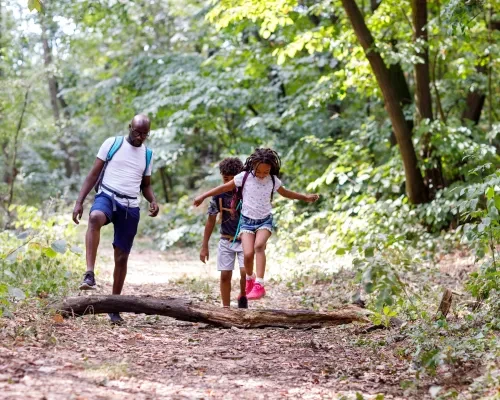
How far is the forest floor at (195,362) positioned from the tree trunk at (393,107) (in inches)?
243

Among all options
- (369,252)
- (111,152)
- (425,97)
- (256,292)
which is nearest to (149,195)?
(111,152)

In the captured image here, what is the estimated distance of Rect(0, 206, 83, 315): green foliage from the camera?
5.68 m

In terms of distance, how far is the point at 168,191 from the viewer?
101 ft

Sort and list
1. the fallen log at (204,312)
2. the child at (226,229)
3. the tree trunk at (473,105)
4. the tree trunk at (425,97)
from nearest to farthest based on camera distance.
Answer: the fallen log at (204,312) → the child at (226,229) → the tree trunk at (425,97) → the tree trunk at (473,105)

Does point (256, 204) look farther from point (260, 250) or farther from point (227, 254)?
point (227, 254)

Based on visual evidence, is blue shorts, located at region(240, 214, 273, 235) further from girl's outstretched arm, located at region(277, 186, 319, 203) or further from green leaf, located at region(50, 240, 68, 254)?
green leaf, located at region(50, 240, 68, 254)

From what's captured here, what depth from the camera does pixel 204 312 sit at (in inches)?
270

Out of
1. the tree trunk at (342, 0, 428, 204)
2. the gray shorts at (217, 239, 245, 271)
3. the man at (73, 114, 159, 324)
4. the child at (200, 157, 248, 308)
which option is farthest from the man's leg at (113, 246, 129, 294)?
the tree trunk at (342, 0, 428, 204)

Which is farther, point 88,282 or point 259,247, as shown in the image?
point 259,247

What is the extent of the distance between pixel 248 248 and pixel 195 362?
2342 millimetres

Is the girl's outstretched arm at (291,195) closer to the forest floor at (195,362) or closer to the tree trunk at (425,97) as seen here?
the forest floor at (195,362)

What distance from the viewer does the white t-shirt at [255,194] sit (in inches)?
300

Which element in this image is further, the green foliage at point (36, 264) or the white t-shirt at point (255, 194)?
the white t-shirt at point (255, 194)

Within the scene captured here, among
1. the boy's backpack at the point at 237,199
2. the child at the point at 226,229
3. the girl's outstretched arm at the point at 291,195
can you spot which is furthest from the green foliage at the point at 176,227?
the girl's outstretched arm at the point at 291,195
